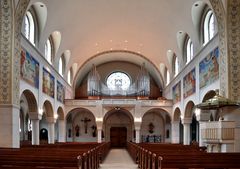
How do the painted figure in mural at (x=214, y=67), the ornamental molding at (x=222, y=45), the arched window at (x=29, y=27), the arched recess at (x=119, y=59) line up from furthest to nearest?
1. the arched recess at (x=119, y=59)
2. the arched window at (x=29, y=27)
3. the painted figure in mural at (x=214, y=67)
4. the ornamental molding at (x=222, y=45)

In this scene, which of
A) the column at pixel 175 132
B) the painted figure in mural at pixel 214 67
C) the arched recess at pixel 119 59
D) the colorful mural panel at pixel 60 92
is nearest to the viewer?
the painted figure in mural at pixel 214 67

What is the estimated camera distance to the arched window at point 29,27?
21.3 metres

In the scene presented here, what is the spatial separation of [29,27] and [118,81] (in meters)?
19.5

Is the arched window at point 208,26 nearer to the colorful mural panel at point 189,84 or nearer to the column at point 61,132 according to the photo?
the colorful mural panel at point 189,84

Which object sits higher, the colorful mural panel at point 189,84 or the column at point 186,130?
the colorful mural panel at point 189,84

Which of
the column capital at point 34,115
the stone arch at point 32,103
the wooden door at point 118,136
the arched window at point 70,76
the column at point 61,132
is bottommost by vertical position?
the wooden door at point 118,136

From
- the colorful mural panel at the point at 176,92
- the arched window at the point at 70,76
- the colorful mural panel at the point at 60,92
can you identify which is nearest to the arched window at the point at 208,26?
the colorful mural panel at the point at 176,92

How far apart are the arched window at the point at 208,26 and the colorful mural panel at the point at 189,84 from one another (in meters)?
3.15

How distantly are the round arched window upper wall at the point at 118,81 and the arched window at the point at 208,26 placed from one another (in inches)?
738

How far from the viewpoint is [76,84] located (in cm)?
3938

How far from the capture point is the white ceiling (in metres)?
23.1

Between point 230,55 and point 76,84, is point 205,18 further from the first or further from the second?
point 76,84

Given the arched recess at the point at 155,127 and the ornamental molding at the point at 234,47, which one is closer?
the ornamental molding at the point at 234,47

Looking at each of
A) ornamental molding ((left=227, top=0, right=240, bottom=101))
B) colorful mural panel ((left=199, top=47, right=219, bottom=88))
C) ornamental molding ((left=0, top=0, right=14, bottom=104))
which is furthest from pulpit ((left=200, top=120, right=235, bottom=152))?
ornamental molding ((left=0, top=0, right=14, bottom=104))
